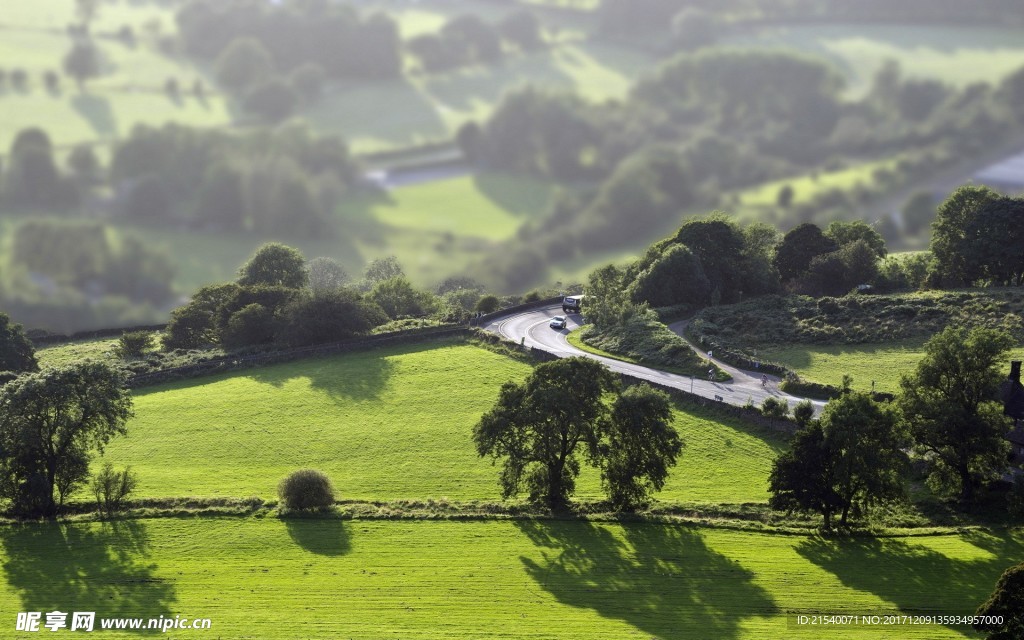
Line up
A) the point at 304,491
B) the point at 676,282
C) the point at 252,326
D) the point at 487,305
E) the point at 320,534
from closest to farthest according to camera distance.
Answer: the point at 320,534 < the point at 304,491 < the point at 252,326 < the point at 676,282 < the point at 487,305

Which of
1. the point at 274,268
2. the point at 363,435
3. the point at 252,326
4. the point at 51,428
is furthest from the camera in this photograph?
the point at 274,268

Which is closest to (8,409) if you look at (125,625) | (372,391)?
(125,625)

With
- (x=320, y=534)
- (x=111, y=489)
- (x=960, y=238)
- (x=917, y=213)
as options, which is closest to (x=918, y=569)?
(x=320, y=534)

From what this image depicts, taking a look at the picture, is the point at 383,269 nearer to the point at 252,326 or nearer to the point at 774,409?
the point at 252,326

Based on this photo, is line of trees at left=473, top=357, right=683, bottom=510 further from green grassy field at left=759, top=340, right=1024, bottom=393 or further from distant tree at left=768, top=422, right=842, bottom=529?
green grassy field at left=759, top=340, right=1024, bottom=393

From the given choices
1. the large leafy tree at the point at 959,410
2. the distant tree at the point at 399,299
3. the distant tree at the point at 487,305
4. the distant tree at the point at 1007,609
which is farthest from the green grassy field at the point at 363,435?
the distant tree at the point at 1007,609

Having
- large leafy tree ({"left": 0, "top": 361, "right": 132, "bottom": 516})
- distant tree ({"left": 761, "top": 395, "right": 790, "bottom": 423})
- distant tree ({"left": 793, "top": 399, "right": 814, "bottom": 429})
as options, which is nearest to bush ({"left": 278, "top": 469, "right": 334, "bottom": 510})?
large leafy tree ({"left": 0, "top": 361, "right": 132, "bottom": 516})

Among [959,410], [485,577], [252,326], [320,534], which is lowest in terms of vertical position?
[485,577]
